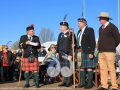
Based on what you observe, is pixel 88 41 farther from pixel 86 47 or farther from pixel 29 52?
pixel 29 52

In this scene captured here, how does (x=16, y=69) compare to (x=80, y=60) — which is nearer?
(x=80, y=60)

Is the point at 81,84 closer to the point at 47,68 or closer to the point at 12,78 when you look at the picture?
the point at 47,68

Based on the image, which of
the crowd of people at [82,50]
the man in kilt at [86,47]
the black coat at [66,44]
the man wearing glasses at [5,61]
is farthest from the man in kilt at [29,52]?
the man wearing glasses at [5,61]

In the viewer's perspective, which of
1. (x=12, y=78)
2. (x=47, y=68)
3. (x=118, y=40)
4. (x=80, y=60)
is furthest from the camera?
(x=12, y=78)

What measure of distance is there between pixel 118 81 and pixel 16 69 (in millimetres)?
6174

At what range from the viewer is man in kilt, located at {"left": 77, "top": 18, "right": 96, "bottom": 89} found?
24.6 ft

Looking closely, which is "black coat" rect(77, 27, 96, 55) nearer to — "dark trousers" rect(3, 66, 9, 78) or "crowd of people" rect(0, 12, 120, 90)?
"crowd of people" rect(0, 12, 120, 90)

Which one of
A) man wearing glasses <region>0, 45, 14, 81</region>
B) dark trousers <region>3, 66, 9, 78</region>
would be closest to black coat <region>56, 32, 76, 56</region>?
man wearing glasses <region>0, 45, 14, 81</region>

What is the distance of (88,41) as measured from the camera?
299 inches

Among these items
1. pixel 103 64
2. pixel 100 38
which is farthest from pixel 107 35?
pixel 103 64

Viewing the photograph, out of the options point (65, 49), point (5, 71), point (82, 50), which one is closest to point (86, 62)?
point (82, 50)

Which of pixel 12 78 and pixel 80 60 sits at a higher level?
pixel 80 60

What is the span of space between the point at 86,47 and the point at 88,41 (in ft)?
0.67

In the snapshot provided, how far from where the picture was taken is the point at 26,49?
8.08m
